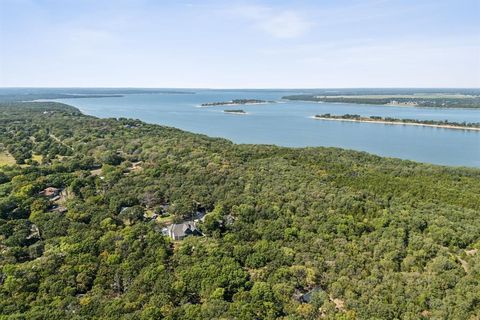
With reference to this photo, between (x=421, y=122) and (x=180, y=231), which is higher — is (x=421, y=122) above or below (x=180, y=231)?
above

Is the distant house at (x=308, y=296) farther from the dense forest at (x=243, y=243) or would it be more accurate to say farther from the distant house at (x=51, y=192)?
the distant house at (x=51, y=192)

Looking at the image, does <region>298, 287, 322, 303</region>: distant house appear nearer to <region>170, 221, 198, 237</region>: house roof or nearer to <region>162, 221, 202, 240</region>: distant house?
<region>162, 221, 202, 240</region>: distant house

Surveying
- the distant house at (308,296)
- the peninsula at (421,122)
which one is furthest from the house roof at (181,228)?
the peninsula at (421,122)

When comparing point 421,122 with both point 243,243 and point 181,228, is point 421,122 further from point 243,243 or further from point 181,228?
point 181,228

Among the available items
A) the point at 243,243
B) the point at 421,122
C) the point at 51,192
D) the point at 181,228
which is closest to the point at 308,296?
the point at 243,243

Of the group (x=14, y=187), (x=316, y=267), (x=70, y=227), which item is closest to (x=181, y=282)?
(x=316, y=267)

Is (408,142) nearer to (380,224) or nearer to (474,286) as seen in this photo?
(380,224)
